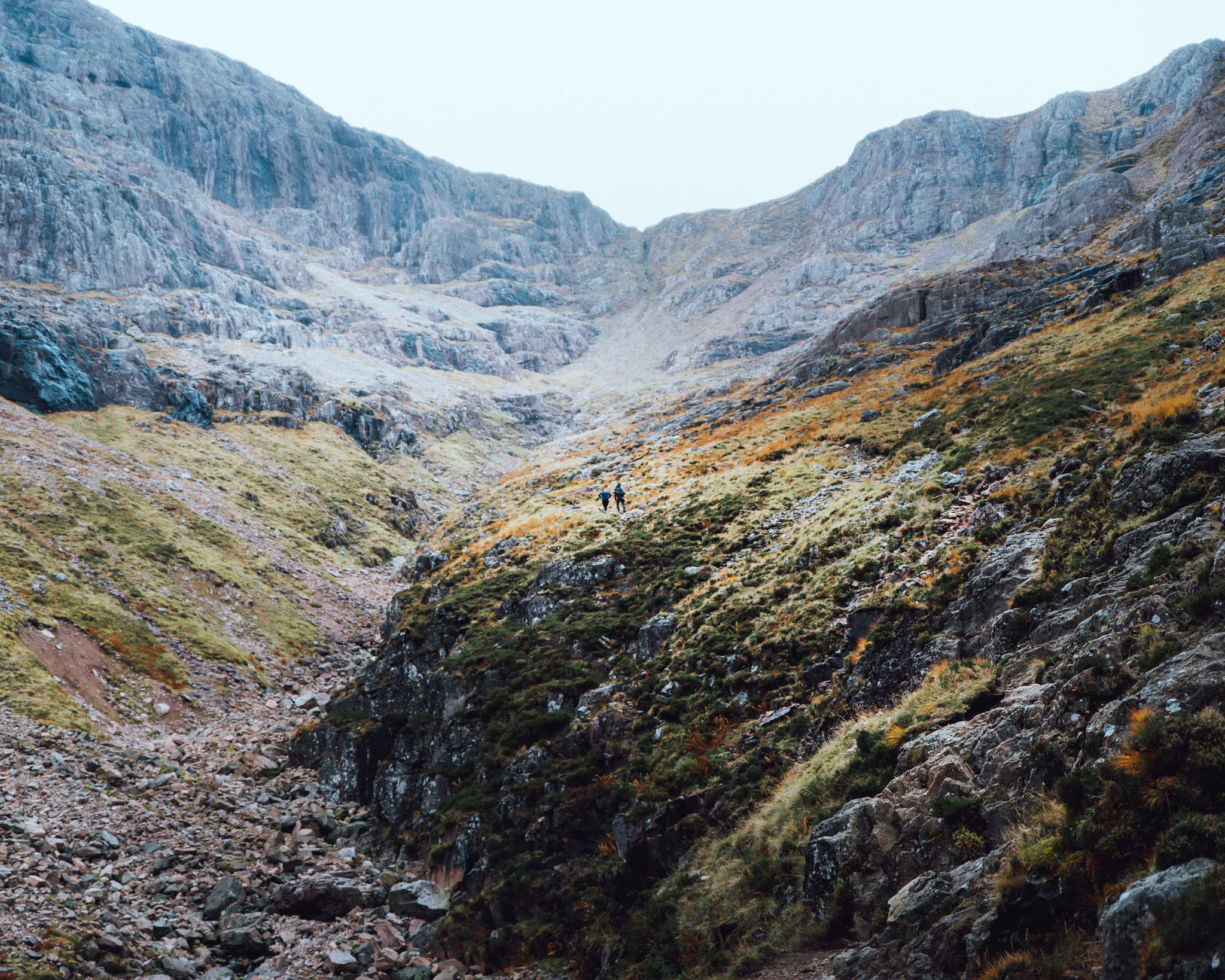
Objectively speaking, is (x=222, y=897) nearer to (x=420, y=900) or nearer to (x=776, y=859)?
(x=420, y=900)

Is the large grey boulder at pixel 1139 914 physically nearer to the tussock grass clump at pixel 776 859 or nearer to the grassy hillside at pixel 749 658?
the grassy hillside at pixel 749 658

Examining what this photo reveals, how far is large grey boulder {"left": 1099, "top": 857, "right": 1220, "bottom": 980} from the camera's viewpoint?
23.1ft

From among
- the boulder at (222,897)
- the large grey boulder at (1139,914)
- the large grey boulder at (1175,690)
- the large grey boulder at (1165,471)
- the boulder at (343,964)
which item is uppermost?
the large grey boulder at (1165,471)

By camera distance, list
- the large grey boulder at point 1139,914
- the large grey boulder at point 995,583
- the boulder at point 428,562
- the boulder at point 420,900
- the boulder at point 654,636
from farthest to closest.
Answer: the boulder at point 428,562 < the boulder at point 654,636 < the boulder at point 420,900 < the large grey boulder at point 995,583 < the large grey boulder at point 1139,914

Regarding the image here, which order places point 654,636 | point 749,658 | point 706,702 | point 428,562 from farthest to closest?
point 428,562, point 654,636, point 749,658, point 706,702

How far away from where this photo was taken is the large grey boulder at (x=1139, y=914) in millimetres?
7047

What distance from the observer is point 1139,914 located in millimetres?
7281

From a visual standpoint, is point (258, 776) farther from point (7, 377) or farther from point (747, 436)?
point (7, 377)

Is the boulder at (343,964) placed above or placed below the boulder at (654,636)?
below

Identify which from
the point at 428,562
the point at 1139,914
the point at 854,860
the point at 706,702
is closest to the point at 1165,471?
the point at 854,860

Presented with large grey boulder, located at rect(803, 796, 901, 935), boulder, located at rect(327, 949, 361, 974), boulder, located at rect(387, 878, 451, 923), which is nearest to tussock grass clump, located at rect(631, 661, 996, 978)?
large grey boulder, located at rect(803, 796, 901, 935)

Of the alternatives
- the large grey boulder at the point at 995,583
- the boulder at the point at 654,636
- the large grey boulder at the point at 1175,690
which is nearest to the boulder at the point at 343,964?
the boulder at the point at 654,636

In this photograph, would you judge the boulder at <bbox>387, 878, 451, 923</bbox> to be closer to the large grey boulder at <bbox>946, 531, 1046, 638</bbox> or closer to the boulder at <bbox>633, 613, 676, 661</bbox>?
the boulder at <bbox>633, 613, 676, 661</bbox>

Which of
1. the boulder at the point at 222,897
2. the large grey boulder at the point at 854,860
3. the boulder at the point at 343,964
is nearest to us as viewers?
the large grey boulder at the point at 854,860
